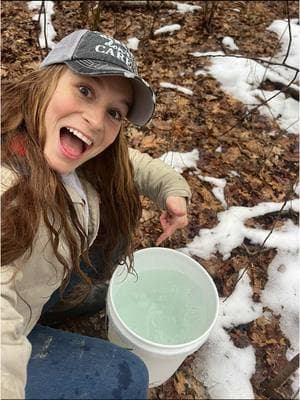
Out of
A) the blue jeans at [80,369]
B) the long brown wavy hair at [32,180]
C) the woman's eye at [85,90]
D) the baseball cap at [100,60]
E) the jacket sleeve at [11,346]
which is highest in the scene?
the baseball cap at [100,60]

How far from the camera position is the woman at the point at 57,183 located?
1.34 meters

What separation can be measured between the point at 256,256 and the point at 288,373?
0.84 metres

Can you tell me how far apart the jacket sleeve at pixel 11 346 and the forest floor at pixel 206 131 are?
108 cm

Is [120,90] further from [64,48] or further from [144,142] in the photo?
[144,142]

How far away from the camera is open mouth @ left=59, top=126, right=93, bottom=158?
57.3 inches

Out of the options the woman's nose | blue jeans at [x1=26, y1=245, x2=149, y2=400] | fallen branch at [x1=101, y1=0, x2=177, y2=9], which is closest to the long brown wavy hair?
the woman's nose

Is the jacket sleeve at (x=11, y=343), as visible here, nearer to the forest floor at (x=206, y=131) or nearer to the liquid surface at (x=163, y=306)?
the liquid surface at (x=163, y=306)

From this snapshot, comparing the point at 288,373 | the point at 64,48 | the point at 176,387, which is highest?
the point at 64,48

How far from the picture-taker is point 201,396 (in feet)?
6.91

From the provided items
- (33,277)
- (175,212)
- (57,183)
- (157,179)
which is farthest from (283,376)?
(57,183)

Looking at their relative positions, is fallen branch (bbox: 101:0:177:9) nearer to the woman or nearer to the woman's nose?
the woman

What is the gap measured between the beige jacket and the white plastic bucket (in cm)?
37

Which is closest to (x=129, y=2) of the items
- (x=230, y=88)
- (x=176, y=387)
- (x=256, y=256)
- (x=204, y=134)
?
(x=230, y=88)

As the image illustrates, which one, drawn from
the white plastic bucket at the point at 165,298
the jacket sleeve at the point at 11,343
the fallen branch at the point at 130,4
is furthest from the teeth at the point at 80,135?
the fallen branch at the point at 130,4
